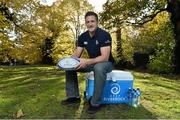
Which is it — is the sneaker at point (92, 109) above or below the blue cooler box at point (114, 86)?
below

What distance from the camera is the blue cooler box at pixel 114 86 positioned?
8.30 metres

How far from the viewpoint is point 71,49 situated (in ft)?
123

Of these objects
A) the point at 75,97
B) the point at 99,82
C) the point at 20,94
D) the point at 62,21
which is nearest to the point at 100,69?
the point at 99,82

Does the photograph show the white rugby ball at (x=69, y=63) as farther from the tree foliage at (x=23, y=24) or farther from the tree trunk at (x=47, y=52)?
the tree trunk at (x=47, y=52)

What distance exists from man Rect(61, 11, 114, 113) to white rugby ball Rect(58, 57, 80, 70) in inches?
3.1

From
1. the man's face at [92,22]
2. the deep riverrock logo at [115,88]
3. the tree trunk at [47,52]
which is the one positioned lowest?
the tree trunk at [47,52]

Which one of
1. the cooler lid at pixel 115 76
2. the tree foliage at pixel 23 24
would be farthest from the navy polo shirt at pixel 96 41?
the tree foliage at pixel 23 24

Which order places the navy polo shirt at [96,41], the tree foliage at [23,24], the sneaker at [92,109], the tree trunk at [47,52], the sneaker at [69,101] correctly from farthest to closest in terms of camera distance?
1. the tree trunk at [47,52]
2. the tree foliage at [23,24]
3. the sneaker at [69,101]
4. the navy polo shirt at [96,41]
5. the sneaker at [92,109]

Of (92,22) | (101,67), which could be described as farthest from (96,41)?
(101,67)

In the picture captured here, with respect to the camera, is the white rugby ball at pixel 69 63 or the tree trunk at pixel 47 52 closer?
the white rugby ball at pixel 69 63

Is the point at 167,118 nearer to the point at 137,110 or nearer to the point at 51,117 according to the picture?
the point at 137,110

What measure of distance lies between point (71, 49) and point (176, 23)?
16.6m

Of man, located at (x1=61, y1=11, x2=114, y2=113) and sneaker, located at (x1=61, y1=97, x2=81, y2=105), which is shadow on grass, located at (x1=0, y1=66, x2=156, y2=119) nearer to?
sneaker, located at (x1=61, y1=97, x2=81, y2=105)

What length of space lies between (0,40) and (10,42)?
1.03 metres
